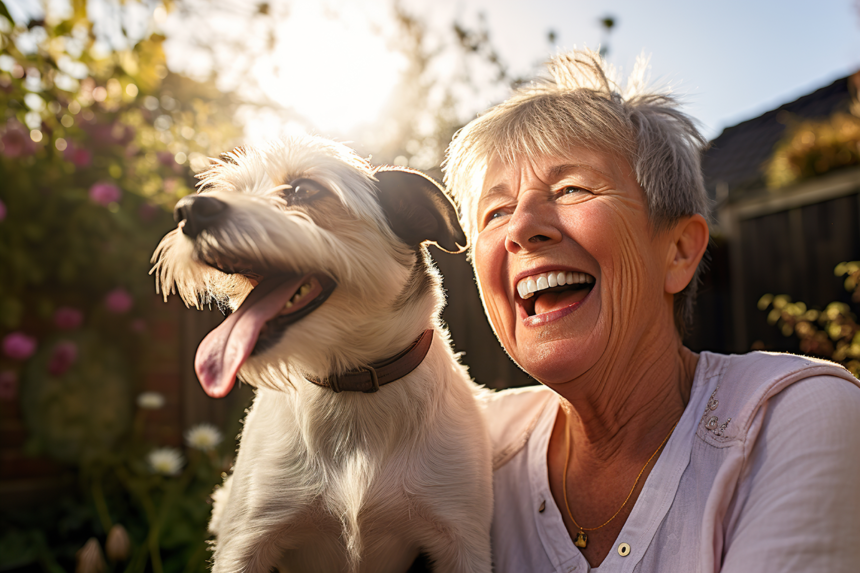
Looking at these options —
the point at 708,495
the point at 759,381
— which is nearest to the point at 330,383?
the point at 708,495

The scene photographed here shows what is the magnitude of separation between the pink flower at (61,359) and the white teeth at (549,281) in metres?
3.20

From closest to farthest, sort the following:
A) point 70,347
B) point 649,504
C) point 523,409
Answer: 1. point 649,504
2. point 523,409
3. point 70,347

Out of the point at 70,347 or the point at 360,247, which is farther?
the point at 70,347

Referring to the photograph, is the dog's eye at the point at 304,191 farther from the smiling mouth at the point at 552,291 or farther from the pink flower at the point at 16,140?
the pink flower at the point at 16,140

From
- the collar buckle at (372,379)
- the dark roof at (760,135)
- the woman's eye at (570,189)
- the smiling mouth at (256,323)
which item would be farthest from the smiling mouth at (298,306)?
the dark roof at (760,135)

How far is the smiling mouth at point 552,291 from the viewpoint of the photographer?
1.63 m

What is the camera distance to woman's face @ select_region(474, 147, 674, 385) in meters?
1.58

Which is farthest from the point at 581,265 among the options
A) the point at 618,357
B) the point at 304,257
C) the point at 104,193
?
the point at 104,193

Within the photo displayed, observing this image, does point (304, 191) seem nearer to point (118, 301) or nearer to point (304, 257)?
point (304, 257)

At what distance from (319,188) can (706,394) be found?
51.6 inches

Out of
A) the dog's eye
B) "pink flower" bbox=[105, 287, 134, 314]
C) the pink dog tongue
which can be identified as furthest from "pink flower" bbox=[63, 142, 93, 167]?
the pink dog tongue

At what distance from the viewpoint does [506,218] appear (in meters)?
1.75

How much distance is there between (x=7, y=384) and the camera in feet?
11.1

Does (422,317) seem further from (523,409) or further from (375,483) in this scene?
(523,409)
